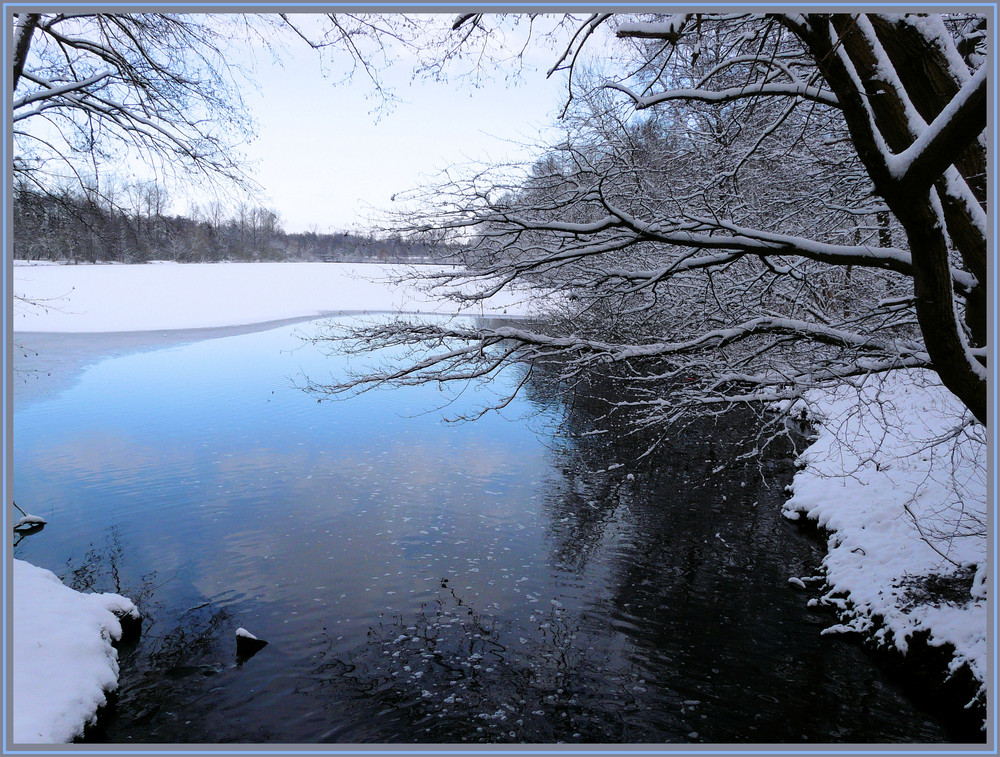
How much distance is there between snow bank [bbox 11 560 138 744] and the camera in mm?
4727

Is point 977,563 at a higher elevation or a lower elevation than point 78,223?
lower

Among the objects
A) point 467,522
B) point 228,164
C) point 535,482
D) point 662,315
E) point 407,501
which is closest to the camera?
point 228,164

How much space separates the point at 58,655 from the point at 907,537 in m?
9.18

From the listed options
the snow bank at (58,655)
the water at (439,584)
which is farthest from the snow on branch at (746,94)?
the snow bank at (58,655)

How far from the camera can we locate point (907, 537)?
773cm

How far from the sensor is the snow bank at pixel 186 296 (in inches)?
1103

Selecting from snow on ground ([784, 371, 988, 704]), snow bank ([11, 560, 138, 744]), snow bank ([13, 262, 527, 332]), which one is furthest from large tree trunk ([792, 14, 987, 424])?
snow bank ([13, 262, 527, 332])

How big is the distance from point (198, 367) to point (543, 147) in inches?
689

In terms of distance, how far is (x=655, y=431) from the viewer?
47.0 feet

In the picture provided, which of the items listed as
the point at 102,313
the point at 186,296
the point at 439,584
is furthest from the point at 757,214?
the point at 186,296
